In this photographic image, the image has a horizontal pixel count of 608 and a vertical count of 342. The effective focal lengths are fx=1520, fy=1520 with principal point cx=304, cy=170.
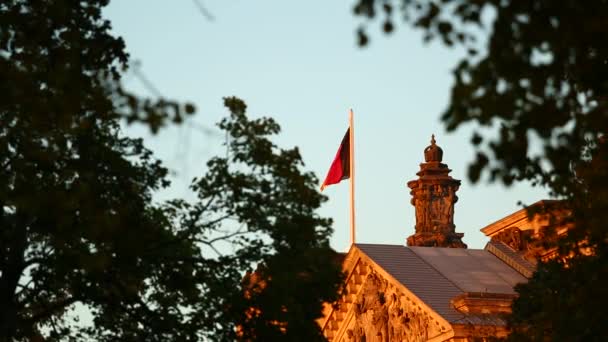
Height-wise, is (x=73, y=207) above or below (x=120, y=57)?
below

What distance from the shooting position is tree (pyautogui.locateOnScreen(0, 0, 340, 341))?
2088 cm

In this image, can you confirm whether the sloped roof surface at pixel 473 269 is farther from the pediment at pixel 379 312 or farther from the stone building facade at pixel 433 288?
the pediment at pixel 379 312

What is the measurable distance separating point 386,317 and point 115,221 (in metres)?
43.5

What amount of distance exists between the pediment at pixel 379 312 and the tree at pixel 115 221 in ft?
107

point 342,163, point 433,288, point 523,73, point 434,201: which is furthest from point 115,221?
point 434,201

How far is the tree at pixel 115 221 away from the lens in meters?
20.9

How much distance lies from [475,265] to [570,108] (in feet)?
161

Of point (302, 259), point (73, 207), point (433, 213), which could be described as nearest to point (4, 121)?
point (73, 207)

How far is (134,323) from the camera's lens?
81.4 ft

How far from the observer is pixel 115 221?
2009 centimetres

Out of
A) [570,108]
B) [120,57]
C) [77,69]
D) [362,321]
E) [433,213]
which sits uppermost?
[433,213]

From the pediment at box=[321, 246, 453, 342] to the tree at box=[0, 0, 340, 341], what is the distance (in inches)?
1282

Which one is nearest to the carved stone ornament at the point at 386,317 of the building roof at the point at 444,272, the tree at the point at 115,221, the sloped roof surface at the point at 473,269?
the building roof at the point at 444,272

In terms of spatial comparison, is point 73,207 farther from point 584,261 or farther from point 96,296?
point 584,261
